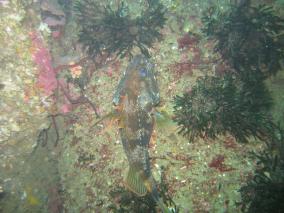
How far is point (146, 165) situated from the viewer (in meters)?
5.66

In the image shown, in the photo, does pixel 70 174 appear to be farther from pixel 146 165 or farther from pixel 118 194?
pixel 146 165

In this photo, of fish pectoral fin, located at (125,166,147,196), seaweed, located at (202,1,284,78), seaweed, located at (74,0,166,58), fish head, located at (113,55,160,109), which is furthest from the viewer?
seaweed, located at (74,0,166,58)

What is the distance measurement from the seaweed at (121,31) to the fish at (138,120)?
92 cm

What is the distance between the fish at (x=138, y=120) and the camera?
17.8ft

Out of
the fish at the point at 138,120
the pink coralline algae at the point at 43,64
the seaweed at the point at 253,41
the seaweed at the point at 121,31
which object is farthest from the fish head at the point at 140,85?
the seaweed at the point at 253,41

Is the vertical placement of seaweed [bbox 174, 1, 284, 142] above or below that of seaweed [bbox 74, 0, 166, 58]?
below

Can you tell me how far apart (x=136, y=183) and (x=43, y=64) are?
3572 mm

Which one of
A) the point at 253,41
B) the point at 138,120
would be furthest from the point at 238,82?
the point at 138,120

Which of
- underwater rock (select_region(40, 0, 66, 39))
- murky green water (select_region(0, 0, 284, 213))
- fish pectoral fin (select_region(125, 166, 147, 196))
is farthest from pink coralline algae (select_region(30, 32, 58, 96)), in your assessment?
fish pectoral fin (select_region(125, 166, 147, 196))

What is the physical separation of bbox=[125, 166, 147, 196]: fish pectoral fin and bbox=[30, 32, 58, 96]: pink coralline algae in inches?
111

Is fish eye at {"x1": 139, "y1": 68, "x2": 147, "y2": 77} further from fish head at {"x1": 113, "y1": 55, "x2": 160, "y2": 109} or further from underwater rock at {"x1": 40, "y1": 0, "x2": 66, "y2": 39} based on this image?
underwater rock at {"x1": 40, "y1": 0, "x2": 66, "y2": 39}

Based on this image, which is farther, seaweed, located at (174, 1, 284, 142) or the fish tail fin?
seaweed, located at (174, 1, 284, 142)

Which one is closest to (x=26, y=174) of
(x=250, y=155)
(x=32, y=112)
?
(x=32, y=112)

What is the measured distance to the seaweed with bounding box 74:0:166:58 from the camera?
704cm
